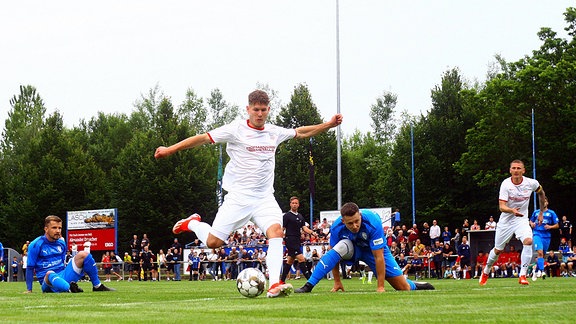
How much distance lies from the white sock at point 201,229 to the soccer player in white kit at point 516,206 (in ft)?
20.3

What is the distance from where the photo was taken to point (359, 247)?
12.0m

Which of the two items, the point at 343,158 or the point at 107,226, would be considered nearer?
the point at 107,226

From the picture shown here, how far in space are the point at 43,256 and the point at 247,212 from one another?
555 centimetres

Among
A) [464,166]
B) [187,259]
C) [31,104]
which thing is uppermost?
[31,104]

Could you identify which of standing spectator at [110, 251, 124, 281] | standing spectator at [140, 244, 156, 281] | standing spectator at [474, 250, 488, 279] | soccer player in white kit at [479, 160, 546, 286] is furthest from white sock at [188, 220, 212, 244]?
standing spectator at [110, 251, 124, 281]

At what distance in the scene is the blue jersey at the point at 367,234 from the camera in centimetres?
1156

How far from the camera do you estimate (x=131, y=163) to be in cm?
6869

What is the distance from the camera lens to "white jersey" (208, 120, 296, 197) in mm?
10773

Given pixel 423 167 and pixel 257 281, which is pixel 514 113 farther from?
pixel 257 281

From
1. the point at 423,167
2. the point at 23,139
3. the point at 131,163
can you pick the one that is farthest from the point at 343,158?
the point at 23,139

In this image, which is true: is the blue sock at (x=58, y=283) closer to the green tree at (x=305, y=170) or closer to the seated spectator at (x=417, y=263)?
the seated spectator at (x=417, y=263)

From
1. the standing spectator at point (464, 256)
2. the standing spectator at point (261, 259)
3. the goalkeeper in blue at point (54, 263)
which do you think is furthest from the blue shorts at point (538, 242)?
the standing spectator at point (261, 259)

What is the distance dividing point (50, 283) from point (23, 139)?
72465 millimetres

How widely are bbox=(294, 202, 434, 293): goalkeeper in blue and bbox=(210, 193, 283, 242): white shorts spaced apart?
110 cm
